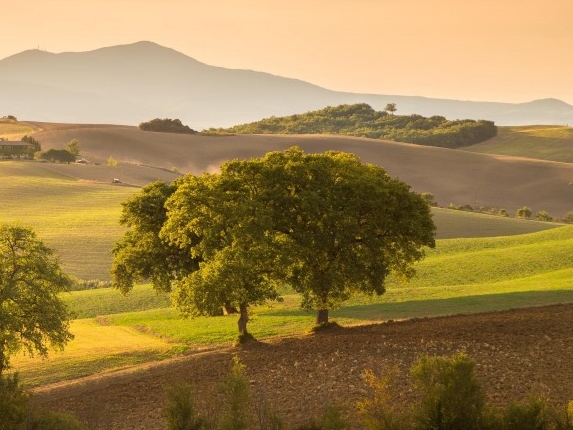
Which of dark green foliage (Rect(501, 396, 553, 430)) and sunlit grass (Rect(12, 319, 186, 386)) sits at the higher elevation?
dark green foliage (Rect(501, 396, 553, 430))

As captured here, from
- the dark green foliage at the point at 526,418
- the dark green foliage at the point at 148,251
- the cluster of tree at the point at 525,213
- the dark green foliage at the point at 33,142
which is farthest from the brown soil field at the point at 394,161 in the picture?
the dark green foliage at the point at 526,418

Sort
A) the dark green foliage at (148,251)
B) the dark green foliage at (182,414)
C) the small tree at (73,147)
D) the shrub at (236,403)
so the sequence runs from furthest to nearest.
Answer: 1. the small tree at (73,147)
2. the dark green foliage at (148,251)
3. the dark green foliage at (182,414)
4. the shrub at (236,403)

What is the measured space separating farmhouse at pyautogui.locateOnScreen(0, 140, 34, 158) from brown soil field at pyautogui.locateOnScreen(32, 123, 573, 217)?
8796 mm

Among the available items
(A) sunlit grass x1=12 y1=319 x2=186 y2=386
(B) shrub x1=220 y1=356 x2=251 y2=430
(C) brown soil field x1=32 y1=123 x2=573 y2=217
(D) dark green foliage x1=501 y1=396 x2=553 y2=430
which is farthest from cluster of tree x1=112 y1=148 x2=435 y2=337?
(C) brown soil field x1=32 y1=123 x2=573 y2=217

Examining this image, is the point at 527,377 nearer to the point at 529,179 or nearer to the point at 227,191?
the point at 227,191

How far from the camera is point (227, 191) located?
45562 millimetres

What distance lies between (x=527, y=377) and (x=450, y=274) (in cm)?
3673

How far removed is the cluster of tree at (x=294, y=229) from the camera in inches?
1702

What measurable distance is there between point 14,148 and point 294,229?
132542mm

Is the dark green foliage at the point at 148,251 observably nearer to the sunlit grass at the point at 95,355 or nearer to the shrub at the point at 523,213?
the sunlit grass at the point at 95,355

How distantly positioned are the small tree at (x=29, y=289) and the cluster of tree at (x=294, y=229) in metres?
6.46

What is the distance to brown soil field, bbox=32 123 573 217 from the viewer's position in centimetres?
14825

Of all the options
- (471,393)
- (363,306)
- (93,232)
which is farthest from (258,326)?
(93,232)

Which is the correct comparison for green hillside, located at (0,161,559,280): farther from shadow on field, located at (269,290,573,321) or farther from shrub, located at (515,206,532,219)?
shadow on field, located at (269,290,573,321)
